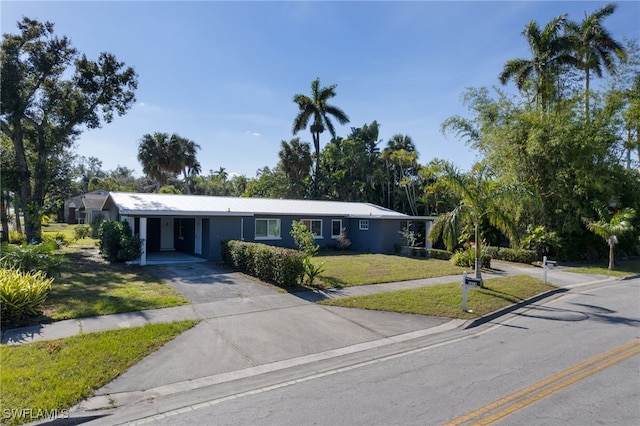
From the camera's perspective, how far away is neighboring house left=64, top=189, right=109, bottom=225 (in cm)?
3953

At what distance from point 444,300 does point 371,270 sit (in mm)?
5076

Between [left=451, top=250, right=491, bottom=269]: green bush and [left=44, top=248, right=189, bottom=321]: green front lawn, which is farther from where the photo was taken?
[left=451, top=250, right=491, bottom=269]: green bush

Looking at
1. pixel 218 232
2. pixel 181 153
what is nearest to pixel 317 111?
pixel 181 153

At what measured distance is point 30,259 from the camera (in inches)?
399

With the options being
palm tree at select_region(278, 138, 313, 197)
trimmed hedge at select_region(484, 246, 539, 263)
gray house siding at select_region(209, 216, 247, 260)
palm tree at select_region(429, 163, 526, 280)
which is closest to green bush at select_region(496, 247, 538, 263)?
trimmed hedge at select_region(484, 246, 539, 263)

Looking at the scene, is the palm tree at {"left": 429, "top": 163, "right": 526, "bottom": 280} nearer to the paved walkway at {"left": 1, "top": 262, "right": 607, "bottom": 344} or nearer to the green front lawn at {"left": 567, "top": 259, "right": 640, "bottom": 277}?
the paved walkway at {"left": 1, "top": 262, "right": 607, "bottom": 344}

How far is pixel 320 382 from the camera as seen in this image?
5430 millimetres

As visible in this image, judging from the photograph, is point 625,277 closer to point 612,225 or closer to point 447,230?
point 612,225

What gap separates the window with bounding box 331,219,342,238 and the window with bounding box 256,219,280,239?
13.4 ft

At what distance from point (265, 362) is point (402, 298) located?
214 inches

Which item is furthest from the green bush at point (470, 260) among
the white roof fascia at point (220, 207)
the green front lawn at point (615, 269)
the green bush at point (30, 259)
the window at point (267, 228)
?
the green bush at point (30, 259)

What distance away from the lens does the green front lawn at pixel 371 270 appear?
512 inches

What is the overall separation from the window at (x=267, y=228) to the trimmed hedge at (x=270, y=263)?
15.7 feet

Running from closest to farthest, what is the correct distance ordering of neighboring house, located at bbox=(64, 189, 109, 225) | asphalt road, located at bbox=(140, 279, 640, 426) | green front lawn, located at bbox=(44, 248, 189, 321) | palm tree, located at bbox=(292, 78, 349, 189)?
asphalt road, located at bbox=(140, 279, 640, 426) < green front lawn, located at bbox=(44, 248, 189, 321) < palm tree, located at bbox=(292, 78, 349, 189) < neighboring house, located at bbox=(64, 189, 109, 225)
